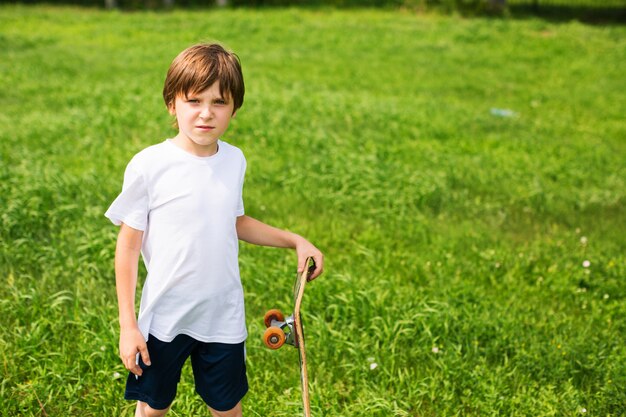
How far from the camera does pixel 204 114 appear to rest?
208cm

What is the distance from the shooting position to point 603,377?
134 inches

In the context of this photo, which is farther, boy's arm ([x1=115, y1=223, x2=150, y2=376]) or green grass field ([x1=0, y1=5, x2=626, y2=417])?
green grass field ([x1=0, y1=5, x2=626, y2=417])

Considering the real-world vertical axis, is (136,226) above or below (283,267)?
above

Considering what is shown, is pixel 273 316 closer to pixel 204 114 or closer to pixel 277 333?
pixel 277 333

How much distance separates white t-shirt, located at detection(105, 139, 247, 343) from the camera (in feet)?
6.93

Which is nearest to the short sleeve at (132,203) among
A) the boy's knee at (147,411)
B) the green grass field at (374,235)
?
the boy's knee at (147,411)

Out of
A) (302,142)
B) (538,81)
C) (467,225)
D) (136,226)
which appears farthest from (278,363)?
(538,81)

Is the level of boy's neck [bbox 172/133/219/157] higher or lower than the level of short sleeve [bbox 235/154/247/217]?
higher

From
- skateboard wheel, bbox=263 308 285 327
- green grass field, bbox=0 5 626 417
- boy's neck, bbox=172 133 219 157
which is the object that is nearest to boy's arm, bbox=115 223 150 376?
boy's neck, bbox=172 133 219 157

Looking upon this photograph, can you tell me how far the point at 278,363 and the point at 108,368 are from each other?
2.65 ft

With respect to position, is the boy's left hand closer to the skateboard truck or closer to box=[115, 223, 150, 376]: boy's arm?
the skateboard truck

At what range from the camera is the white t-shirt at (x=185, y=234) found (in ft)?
6.93

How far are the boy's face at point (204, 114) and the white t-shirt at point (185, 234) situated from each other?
0.24 feet

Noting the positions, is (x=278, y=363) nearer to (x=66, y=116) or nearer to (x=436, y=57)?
(x=66, y=116)
